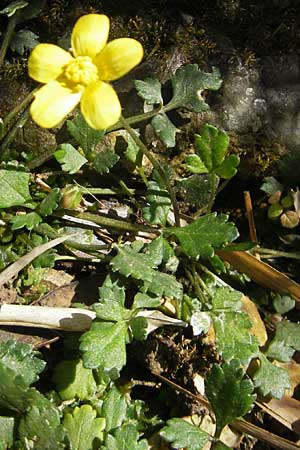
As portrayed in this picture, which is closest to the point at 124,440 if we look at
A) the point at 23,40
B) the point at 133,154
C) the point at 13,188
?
the point at 13,188

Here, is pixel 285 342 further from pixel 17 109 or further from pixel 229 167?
pixel 17 109

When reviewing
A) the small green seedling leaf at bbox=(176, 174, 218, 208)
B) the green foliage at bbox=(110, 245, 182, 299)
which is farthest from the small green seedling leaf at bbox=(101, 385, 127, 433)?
the small green seedling leaf at bbox=(176, 174, 218, 208)

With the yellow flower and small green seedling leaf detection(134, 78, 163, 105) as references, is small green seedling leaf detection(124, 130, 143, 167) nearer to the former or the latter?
small green seedling leaf detection(134, 78, 163, 105)

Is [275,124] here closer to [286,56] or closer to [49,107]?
[286,56]

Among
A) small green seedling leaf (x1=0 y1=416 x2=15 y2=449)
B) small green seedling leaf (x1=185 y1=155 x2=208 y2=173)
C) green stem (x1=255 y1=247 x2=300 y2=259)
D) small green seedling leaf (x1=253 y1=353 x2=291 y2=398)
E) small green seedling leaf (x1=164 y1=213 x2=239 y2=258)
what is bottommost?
small green seedling leaf (x1=253 y1=353 x2=291 y2=398)

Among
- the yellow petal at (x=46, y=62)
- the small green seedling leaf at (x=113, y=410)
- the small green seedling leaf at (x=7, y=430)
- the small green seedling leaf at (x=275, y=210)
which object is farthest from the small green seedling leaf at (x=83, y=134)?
the small green seedling leaf at (x=7, y=430)
